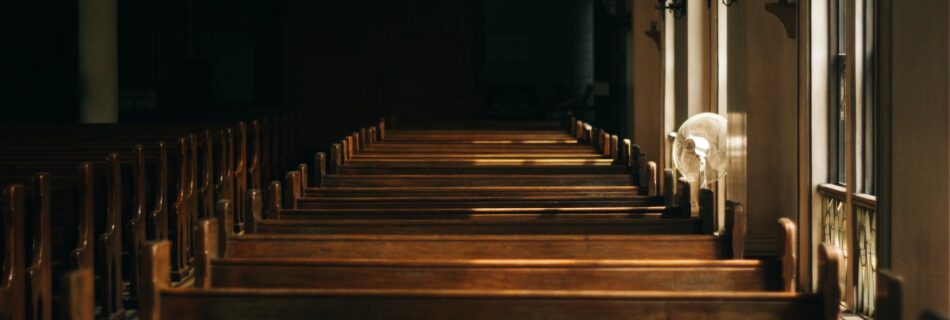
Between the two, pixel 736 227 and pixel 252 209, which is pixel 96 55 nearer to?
pixel 252 209

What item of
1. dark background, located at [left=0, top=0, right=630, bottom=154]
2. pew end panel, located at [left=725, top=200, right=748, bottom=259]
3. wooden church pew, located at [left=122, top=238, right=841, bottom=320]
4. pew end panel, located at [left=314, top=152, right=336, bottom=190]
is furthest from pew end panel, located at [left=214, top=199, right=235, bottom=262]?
dark background, located at [left=0, top=0, right=630, bottom=154]

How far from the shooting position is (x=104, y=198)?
664cm

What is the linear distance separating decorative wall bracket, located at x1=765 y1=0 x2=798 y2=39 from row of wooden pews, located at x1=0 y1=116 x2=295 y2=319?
10.9 ft

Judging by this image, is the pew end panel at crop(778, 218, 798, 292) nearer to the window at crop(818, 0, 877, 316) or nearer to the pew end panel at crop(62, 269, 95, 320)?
the pew end panel at crop(62, 269, 95, 320)

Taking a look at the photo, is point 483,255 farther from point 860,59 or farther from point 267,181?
point 267,181

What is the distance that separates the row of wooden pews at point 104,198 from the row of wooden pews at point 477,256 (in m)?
0.95

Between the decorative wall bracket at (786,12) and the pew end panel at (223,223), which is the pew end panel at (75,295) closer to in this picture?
the pew end panel at (223,223)

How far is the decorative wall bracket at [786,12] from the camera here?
6.53 m

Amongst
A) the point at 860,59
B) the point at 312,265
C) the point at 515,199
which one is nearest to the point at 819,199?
the point at 860,59

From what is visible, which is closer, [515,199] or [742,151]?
[515,199]

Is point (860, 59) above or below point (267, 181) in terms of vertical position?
above

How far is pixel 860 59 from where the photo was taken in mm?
5824

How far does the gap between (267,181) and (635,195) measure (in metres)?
4.31

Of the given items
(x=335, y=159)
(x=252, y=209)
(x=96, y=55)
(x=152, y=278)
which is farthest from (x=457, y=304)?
(x=96, y=55)
